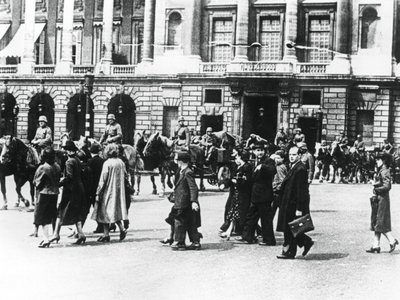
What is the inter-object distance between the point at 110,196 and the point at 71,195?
762 millimetres

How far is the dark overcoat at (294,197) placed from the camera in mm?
11523

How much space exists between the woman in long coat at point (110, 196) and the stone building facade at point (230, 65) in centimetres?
2571

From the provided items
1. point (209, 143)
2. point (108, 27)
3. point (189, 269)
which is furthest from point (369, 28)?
point (189, 269)

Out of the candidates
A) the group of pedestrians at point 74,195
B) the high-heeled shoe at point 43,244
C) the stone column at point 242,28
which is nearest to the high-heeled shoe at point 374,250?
the group of pedestrians at point 74,195

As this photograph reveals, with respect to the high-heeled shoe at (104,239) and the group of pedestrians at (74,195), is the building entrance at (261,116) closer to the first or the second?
the group of pedestrians at (74,195)

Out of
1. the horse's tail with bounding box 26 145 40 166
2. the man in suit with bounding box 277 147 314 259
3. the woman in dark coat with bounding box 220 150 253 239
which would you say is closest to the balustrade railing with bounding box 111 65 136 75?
the horse's tail with bounding box 26 145 40 166

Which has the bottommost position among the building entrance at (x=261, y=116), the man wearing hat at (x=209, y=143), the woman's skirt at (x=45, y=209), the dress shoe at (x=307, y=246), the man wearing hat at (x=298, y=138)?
the dress shoe at (x=307, y=246)

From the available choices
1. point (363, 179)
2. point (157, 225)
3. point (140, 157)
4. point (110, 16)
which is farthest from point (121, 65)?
point (157, 225)

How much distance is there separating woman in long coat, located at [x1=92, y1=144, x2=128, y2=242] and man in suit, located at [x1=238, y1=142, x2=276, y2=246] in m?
2.46

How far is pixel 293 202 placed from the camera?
38.0 feet

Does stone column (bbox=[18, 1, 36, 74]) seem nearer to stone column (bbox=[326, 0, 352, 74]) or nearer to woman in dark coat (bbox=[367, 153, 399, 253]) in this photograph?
stone column (bbox=[326, 0, 352, 74])

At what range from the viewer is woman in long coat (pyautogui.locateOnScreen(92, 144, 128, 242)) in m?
13.1

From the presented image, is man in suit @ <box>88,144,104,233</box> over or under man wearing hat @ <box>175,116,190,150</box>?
under

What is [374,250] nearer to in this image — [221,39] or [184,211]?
[184,211]
